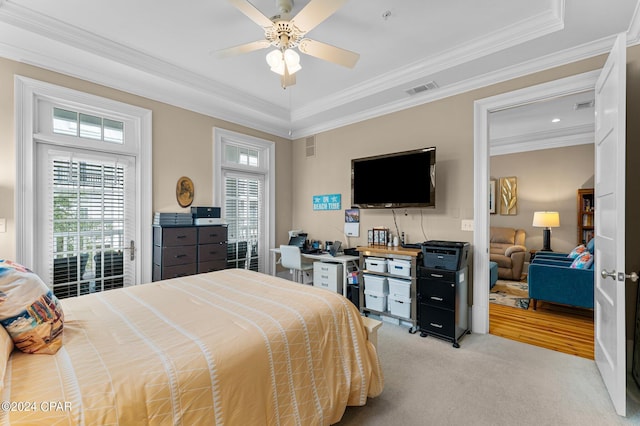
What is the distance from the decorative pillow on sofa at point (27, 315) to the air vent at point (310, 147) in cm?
393

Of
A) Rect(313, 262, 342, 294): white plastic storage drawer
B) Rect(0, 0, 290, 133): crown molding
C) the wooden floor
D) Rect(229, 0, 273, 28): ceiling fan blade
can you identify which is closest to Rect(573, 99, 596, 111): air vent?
the wooden floor

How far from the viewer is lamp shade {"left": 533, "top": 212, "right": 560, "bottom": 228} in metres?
5.30

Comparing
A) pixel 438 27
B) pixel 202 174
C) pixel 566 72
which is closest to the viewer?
pixel 438 27

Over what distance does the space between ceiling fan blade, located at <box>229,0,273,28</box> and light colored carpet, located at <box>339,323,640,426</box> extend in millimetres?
2685

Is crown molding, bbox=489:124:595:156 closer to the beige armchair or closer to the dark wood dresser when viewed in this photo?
the beige armchair

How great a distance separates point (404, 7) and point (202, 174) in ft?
9.94

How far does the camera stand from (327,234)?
15.0 ft

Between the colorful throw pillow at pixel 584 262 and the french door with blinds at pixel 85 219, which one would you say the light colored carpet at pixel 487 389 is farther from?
the french door with blinds at pixel 85 219

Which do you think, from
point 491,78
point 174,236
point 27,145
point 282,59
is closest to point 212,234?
point 174,236

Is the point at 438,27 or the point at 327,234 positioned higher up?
Answer: the point at 438,27

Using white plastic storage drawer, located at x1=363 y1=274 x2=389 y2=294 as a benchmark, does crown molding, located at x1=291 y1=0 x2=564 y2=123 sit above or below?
above

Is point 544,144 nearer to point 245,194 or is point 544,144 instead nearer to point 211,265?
point 245,194

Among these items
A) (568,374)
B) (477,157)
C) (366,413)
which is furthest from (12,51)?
(568,374)

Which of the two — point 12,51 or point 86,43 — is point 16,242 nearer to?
point 12,51
